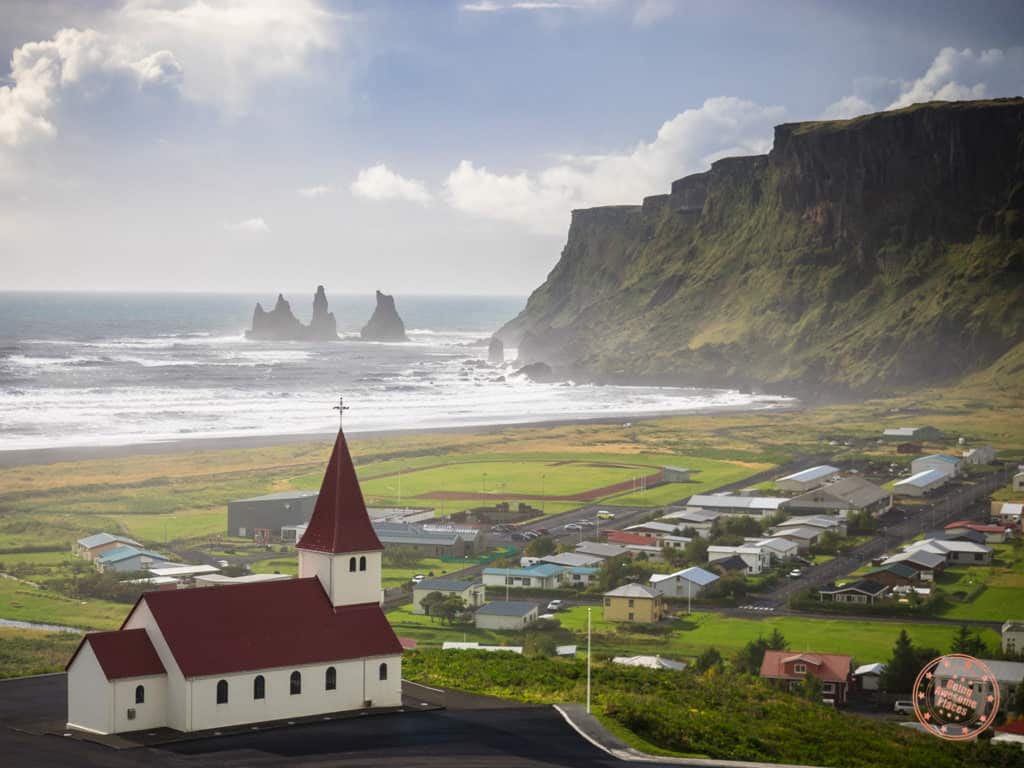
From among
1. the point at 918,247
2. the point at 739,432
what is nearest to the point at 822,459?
the point at 739,432

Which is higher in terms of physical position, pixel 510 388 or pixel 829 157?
pixel 829 157

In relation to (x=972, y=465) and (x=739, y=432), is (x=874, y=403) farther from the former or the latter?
(x=972, y=465)

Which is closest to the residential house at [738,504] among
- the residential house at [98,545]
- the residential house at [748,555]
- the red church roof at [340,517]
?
the residential house at [748,555]

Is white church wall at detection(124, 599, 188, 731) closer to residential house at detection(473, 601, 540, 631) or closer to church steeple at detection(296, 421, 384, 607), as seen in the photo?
church steeple at detection(296, 421, 384, 607)

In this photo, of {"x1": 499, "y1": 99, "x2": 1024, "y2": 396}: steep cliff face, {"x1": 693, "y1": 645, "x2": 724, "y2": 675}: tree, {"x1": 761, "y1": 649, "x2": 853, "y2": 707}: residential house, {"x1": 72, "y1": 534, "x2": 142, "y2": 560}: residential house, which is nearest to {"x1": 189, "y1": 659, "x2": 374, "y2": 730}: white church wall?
{"x1": 693, "y1": 645, "x2": 724, "y2": 675}: tree

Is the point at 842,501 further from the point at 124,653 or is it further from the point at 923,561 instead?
the point at 124,653

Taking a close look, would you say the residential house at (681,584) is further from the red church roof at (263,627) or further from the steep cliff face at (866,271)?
the steep cliff face at (866,271)

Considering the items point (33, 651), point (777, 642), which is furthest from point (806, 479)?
point (33, 651)
